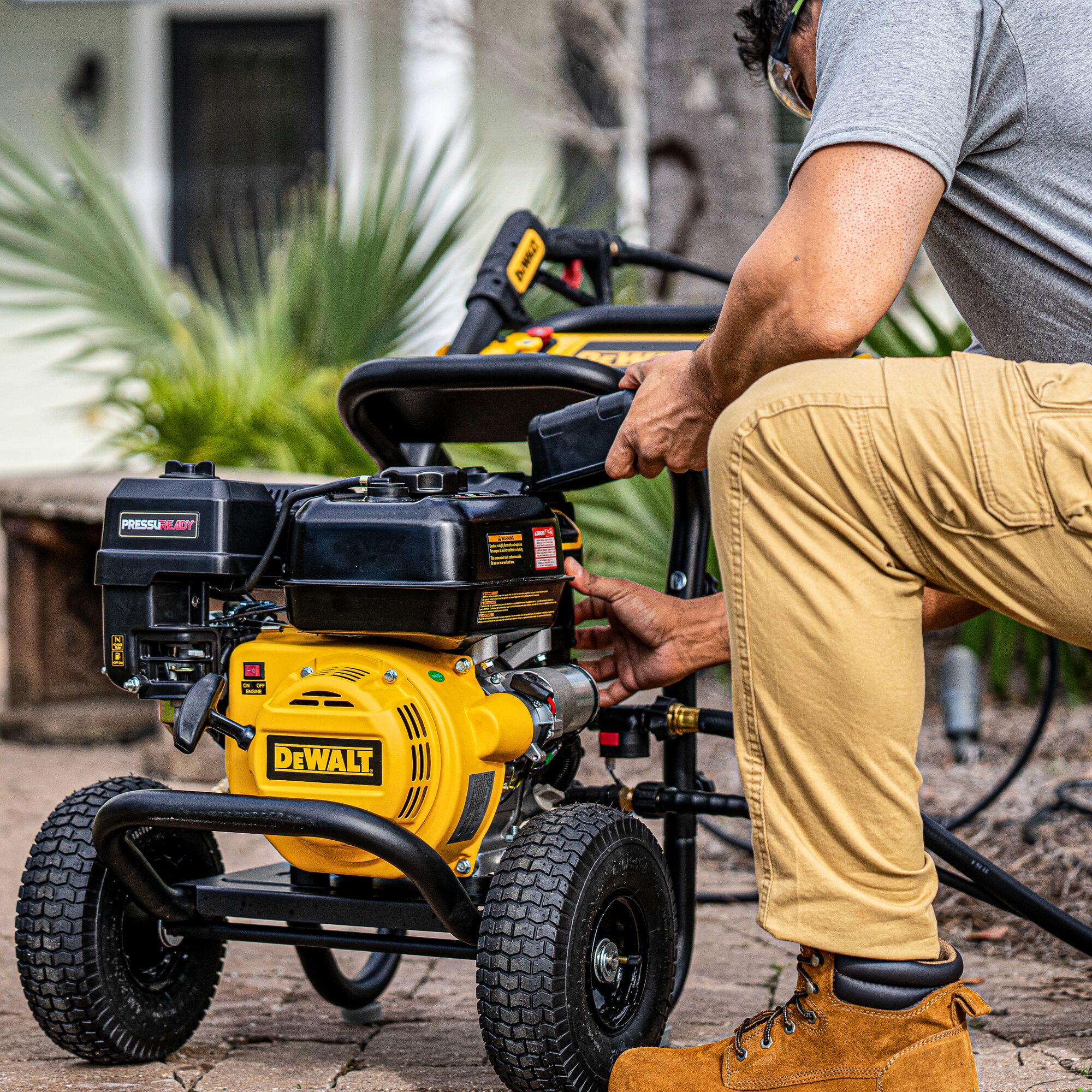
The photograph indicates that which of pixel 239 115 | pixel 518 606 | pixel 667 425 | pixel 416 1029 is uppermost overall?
pixel 239 115

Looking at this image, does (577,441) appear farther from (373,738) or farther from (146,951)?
(146,951)

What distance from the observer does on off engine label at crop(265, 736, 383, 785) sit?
167cm

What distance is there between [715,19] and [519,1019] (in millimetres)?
3732

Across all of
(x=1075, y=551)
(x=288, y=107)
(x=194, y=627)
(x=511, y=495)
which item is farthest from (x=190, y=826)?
(x=288, y=107)

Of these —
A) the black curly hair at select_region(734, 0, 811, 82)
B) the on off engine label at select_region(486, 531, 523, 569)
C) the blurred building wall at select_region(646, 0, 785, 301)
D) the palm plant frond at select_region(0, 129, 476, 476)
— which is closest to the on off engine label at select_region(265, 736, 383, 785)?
the on off engine label at select_region(486, 531, 523, 569)

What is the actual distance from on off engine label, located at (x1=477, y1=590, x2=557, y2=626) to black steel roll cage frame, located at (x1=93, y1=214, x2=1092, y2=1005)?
10.3 inches

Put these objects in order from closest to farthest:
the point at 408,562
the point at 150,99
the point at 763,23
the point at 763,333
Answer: the point at 763,333
the point at 408,562
the point at 763,23
the point at 150,99

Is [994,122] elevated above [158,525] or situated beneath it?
elevated above

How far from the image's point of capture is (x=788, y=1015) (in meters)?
1.63

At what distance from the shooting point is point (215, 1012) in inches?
86.1

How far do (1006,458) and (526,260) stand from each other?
1.17 metres

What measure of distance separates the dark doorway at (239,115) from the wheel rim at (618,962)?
8734 mm

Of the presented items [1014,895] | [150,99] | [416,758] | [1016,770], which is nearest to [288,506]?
[416,758]

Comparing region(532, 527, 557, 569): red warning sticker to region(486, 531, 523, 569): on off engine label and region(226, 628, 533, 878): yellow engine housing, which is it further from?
region(226, 628, 533, 878): yellow engine housing
